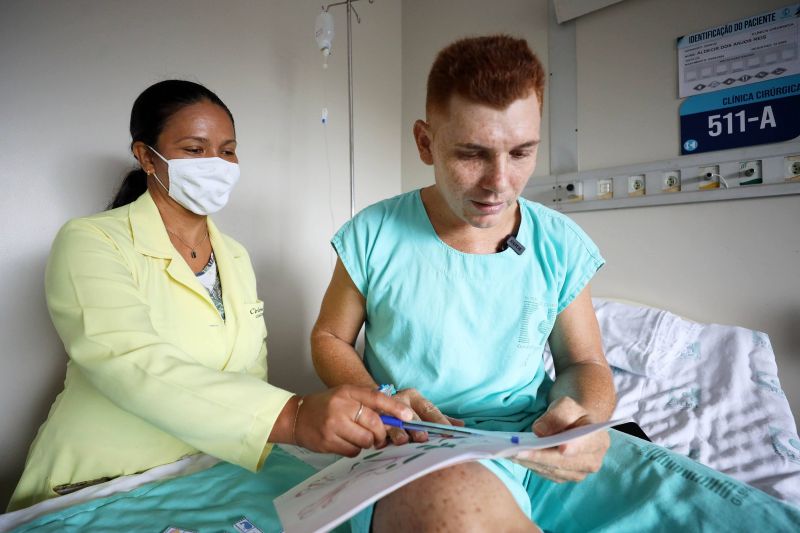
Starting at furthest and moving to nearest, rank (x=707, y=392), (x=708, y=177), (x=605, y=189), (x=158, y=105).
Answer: (x=605, y=189) < (x=708, y=177) < (x=707, y=392) < (x=158, y=105)

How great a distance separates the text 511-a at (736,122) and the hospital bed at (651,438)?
70cm

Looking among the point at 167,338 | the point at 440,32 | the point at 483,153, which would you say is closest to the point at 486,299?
the point at 483,153

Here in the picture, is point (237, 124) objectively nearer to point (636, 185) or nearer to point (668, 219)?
point (636, 185)

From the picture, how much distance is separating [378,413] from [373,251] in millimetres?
424

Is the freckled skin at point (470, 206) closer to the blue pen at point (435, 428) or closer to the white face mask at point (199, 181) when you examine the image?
the blue pen at point (435, 428)

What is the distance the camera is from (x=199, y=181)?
3.95 ft

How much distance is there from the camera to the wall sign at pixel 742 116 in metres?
1.49

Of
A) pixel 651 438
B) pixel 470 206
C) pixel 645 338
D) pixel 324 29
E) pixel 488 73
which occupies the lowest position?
pixel 651 438

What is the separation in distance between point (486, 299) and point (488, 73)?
44 centimetres

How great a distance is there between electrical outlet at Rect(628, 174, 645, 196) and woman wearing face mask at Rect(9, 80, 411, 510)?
4.96ft

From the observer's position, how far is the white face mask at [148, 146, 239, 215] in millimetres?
1187

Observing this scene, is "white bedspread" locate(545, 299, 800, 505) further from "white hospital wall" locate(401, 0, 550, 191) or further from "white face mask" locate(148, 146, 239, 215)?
"white face mask" locate(148, 146, 239, 215)

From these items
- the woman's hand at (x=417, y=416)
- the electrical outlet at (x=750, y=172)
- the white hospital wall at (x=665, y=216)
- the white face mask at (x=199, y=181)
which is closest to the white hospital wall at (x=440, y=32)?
the white hospital wall at (x=665, y=216)

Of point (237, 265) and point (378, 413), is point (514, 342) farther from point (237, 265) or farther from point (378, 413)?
point (237, 265)
